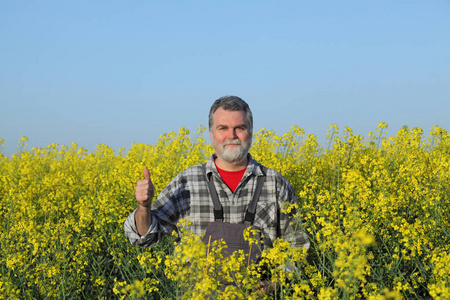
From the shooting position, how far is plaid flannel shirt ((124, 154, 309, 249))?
3080 mm

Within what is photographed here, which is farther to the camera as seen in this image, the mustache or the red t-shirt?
the red t-shirt

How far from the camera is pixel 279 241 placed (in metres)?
2.33

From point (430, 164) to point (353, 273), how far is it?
4.77m

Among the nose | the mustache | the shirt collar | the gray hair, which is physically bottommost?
the shirt collar

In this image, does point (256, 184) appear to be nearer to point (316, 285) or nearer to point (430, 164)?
point (316, 285)

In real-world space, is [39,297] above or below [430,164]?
below

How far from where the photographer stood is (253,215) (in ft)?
9.96

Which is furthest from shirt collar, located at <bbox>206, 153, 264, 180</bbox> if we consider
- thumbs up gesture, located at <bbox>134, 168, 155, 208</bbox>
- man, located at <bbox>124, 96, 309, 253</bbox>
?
thumbs up gesture, located at <bbox>134, 168, 155, 208</bbox>

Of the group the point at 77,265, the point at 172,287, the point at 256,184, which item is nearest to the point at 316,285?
the point at 256,184

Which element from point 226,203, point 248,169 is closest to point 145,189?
point 226,203

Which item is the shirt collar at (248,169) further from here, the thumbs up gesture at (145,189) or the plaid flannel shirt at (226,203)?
the thumbs up gesture at (145,189)

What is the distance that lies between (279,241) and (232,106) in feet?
3.71

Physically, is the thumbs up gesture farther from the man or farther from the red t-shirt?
the red t-shirt

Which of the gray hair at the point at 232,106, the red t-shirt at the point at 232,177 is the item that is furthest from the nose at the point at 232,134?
the red t-shirt at the point at 232,177
